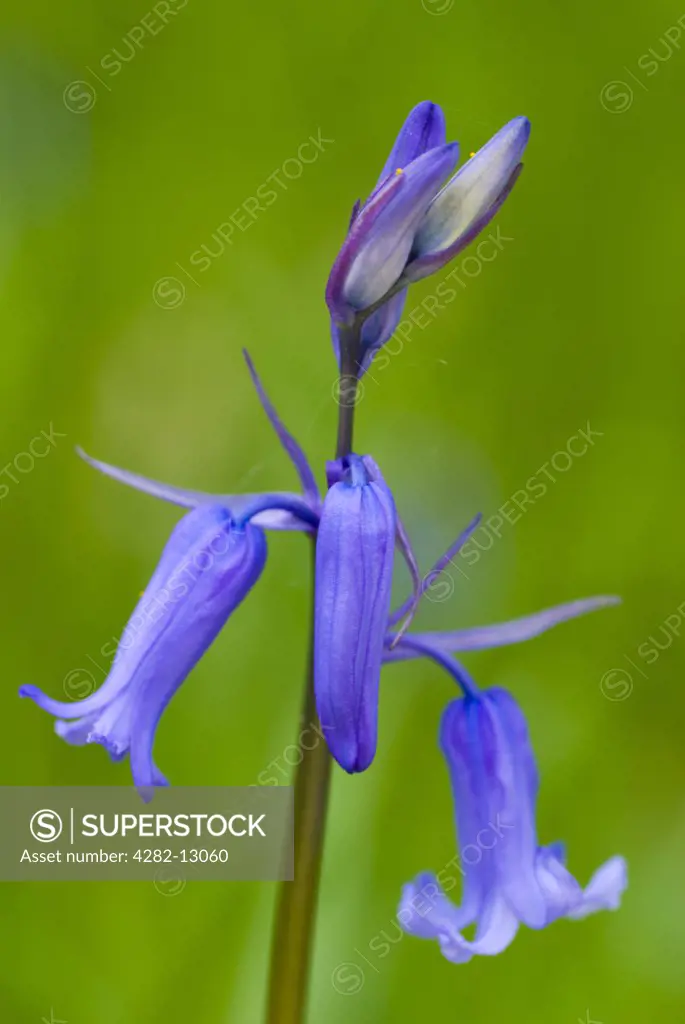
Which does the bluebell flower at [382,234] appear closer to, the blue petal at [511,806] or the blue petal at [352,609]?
the blue petal at [352,609]

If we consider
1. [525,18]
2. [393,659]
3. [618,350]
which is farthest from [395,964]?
[525,18]

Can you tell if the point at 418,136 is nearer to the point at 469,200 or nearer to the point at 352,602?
the point at 469,200

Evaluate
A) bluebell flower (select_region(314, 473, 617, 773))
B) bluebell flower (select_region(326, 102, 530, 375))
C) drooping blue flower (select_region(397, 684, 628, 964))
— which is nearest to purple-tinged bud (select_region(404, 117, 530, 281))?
bluebell flower (select_region(326, 102, 530, 375))

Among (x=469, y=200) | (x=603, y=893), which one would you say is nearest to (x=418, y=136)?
(x=469, y=200)

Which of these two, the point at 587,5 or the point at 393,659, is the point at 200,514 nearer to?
the point at 393,659

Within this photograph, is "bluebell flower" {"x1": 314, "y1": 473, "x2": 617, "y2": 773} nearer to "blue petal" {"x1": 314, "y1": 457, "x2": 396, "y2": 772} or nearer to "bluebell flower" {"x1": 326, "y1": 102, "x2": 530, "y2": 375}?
"blue petal" {"x1": 314, "y1": 457, "x2": 396, "y2": 772}

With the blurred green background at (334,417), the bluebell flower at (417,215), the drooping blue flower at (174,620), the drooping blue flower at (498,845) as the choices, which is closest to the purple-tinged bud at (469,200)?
the bluebell flower at (417,215)
